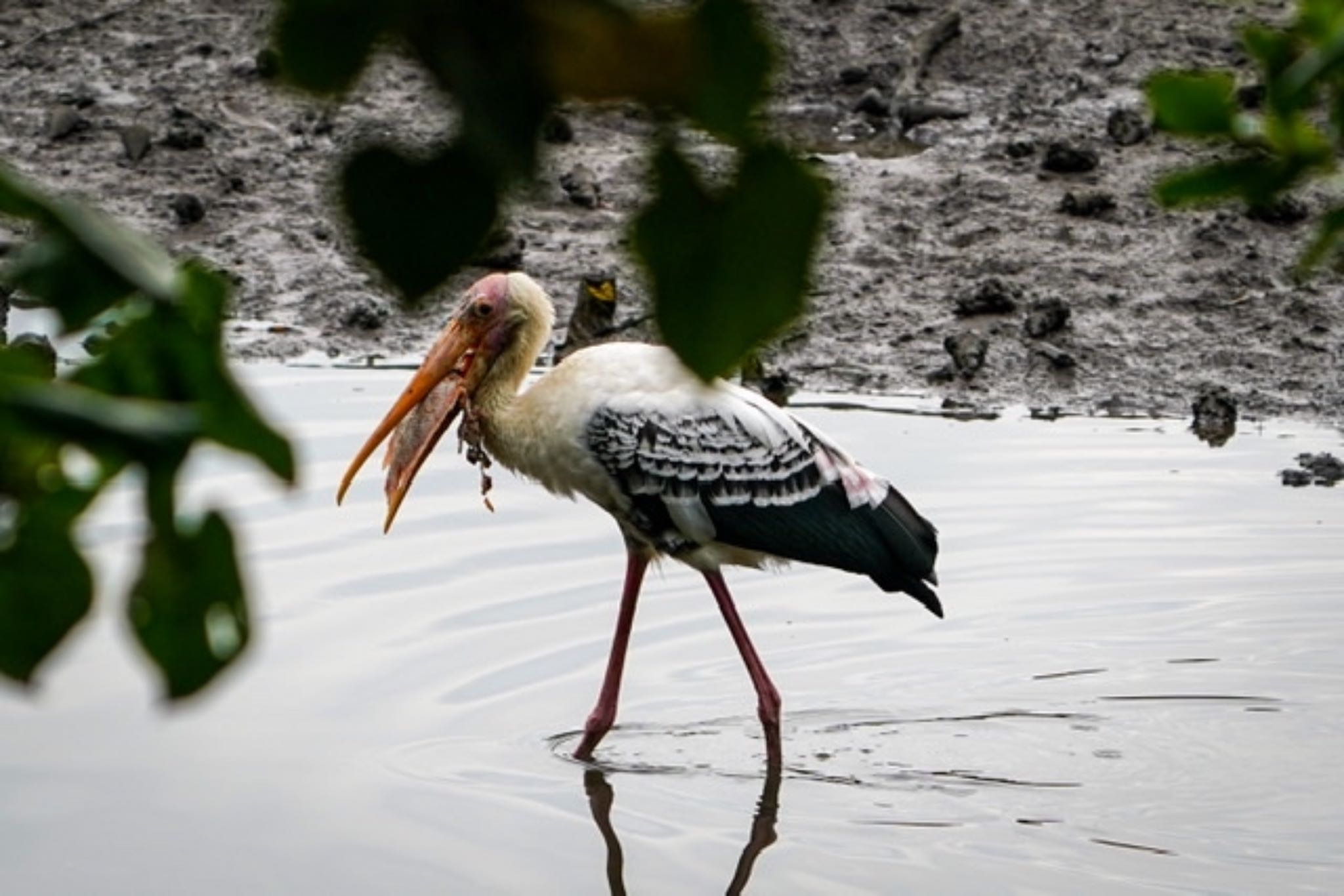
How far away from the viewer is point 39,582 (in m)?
0.91

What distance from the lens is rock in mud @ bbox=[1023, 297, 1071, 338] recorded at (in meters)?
8.52

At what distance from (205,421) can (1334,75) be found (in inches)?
19.4

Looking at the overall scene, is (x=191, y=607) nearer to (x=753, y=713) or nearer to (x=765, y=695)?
(x=765, y=695)

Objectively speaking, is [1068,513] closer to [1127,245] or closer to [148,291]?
[1127,245]

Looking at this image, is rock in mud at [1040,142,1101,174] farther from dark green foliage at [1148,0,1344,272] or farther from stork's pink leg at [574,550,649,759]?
dark green foliage at [1148,0,1344,272]

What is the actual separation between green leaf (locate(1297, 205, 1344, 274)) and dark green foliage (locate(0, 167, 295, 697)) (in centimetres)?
50

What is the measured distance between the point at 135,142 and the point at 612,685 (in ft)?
15.5

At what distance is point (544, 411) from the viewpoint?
6129 mm

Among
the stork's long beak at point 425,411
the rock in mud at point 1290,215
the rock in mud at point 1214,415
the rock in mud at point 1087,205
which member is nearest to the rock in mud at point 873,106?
the rock in mud at point 1087,205

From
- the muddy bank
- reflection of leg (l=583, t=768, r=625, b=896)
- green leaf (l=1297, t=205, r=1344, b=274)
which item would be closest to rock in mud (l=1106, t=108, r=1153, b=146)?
the muddy bank

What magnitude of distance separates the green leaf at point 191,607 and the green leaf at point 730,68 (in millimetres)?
221

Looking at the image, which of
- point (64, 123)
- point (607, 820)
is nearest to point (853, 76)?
point (64, 123)

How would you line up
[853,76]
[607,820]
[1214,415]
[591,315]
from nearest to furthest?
1. [607,820]
2. [1214,415]
3. [591,315]
4. [853,76]

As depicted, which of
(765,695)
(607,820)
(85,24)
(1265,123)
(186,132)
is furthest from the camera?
(85,24)
